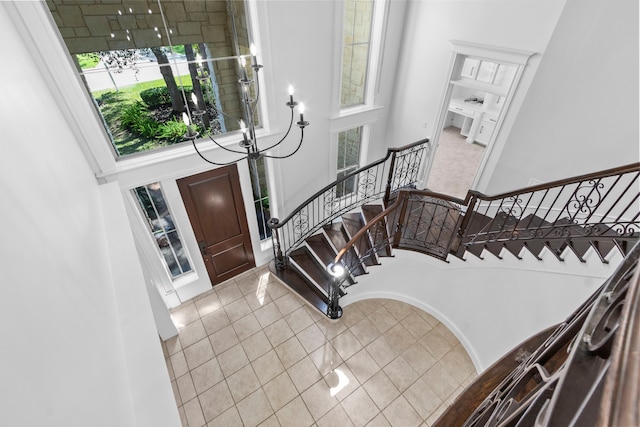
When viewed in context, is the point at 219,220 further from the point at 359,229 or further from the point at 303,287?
the point at 359,229

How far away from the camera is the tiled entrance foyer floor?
3742mm

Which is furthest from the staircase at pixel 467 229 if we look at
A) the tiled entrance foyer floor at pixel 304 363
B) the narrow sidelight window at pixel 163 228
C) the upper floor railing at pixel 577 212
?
the narrow sidelight window at pixel 163 228

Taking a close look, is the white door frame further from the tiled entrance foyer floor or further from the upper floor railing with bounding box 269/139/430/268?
the tiled entrance foyer floor

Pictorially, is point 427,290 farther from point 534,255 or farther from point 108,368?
point 108,368

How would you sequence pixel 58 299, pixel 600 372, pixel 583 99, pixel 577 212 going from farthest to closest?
1. pixel 583 99
2. pixel 577 212
3. pixel 58 299
4. pixel 600 372

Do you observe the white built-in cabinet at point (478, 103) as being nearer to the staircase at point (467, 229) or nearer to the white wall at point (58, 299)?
the staircase at point (467, 229)

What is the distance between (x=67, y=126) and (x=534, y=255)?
16.6 ft

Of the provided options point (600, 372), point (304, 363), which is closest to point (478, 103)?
point (304, 363)

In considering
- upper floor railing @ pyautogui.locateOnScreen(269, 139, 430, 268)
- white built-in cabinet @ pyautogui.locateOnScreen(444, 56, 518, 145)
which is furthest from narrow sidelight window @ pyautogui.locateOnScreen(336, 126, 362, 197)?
white built-in cabinet @ pyautogui.locateOnScreen(444, 56, 518, 145)

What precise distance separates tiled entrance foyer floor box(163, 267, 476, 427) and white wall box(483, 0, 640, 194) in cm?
293

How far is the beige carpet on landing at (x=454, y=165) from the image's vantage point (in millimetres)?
6012

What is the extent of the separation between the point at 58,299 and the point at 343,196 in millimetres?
4895

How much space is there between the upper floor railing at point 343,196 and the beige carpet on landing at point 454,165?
33.2 inches

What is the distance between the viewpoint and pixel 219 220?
4.63 m
